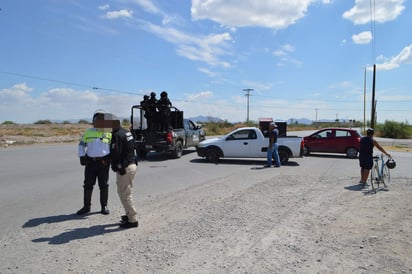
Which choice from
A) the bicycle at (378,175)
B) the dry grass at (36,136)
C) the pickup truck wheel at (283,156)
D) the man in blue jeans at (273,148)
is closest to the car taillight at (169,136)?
the man in blue jeans at (273,148)

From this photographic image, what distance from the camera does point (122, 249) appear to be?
15.0 feet

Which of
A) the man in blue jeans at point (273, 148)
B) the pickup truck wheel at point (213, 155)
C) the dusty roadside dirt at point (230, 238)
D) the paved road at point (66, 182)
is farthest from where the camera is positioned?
the pickup truck wheel at point (213, 155)

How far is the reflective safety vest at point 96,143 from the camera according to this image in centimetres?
606

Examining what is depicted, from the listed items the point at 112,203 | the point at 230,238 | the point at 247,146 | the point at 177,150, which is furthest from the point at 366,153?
the point at 177,150

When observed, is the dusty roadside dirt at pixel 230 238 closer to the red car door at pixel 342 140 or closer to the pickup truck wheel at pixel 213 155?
the pickup truck wheel at pixel 213 155

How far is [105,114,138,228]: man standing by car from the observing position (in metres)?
5.44

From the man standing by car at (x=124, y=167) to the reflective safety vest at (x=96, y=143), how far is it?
0.60 metres

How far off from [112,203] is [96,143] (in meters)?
1.74

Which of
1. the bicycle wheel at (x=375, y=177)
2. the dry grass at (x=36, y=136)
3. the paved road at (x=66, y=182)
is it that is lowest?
the paved road at (x=66, y=182)

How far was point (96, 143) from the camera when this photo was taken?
6074mm

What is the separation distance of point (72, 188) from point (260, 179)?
211 inches

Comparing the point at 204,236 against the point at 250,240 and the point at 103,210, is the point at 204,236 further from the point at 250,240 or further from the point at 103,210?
the point at 103,210

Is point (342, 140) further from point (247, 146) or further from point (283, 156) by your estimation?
point (247, 146)

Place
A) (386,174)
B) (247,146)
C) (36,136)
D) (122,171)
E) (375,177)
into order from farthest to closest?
(36,136) < (247,146) < (386,174) < (375,177) < (122,171)
